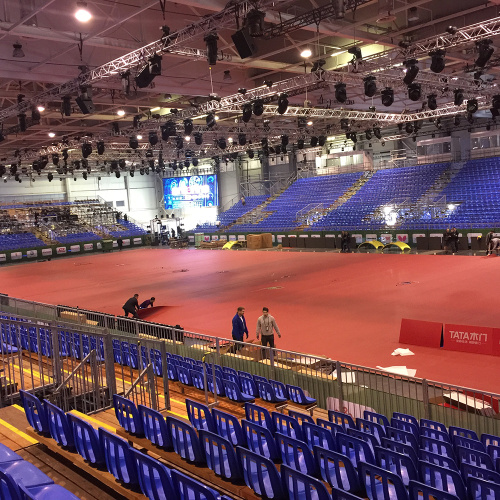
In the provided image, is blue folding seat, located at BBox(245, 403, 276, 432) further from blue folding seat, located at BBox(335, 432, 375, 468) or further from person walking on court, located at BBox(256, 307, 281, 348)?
person walking on court, located at BBox(256, 307, 281, 348)

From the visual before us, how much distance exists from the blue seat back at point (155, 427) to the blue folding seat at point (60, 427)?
88 cm

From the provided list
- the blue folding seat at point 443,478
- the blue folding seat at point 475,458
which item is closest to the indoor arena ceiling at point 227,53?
the blue folding seat at point 475,458

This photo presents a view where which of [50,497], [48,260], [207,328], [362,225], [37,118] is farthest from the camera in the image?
[48,260]

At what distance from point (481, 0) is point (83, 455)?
16.8 metres

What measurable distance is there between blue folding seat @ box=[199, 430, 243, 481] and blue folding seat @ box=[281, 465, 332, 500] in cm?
78

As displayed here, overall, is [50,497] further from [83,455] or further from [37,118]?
[37,118]

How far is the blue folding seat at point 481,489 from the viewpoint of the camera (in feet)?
15.2

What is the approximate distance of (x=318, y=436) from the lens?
6.46m

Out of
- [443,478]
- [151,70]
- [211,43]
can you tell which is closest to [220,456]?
[443,478]

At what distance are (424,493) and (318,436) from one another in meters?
2.00

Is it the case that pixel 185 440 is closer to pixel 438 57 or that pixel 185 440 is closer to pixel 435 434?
pixel 435 434

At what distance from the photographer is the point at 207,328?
16891 millimetres

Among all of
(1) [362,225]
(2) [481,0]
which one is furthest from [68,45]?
(1) [362,225]

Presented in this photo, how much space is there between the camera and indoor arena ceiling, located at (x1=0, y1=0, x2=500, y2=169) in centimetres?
1441
